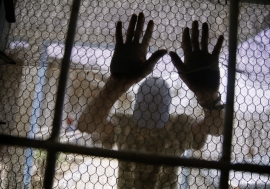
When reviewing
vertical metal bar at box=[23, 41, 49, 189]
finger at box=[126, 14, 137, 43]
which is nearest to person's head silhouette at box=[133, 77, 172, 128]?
finger at box=[126, 14, 137, 43]

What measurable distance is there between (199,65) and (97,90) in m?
0.23

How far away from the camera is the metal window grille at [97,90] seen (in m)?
0.58

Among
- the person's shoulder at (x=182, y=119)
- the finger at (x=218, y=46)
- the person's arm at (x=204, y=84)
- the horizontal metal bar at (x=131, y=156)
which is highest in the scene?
the finger at (x=218, y=46)

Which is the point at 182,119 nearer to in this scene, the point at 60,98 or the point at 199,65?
the point at 199,65

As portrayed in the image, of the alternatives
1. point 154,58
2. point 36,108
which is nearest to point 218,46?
point 154,58

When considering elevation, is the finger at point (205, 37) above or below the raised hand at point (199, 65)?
above

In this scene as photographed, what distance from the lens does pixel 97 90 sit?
0.63 m

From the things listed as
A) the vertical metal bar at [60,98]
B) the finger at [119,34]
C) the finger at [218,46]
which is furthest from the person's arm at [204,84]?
the vertical metal bar at [60,98]

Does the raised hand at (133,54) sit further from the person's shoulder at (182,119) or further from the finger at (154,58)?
the person's shoulder at (182,119)

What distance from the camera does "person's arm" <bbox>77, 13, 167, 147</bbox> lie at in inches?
24.4

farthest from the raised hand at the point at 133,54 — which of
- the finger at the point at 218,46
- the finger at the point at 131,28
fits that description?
the finger at the point at 218,46

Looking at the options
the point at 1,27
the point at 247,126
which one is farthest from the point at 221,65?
the point at 1,27

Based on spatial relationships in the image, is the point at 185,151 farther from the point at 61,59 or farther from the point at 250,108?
the point at 61,59

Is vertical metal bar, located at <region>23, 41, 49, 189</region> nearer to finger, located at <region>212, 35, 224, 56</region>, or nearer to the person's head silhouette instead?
the person's head silhouette
